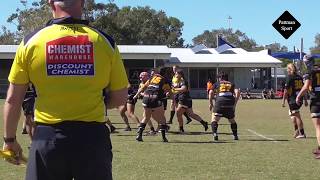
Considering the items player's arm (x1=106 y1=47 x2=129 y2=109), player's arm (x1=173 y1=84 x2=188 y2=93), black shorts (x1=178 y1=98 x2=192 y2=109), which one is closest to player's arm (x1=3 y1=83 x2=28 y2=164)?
player's arm (x1=106 y1=47 x2=129 y2=109)

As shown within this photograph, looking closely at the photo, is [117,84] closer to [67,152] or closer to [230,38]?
[67,152]

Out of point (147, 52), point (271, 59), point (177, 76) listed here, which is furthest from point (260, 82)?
point (177, 76)

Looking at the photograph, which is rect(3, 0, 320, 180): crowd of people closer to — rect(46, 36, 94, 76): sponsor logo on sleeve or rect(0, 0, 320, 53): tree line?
rect(46, 36, 94, 76): sponsor logo on sleeve

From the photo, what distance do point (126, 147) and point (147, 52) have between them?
3830 cm

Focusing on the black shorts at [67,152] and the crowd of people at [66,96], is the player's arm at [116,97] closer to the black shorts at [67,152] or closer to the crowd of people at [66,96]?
the crowd of people at [66,96]

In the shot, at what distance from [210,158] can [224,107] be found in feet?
11.9

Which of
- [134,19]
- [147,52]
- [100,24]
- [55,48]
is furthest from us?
[134,19]

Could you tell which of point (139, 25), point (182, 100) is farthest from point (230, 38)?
point (182, 100)

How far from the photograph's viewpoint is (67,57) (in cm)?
399

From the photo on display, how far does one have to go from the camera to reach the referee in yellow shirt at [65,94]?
400 cm

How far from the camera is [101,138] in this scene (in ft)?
13.4

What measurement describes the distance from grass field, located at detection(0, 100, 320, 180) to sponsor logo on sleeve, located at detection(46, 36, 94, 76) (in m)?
4.92

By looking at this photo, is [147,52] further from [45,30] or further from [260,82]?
[45,30]

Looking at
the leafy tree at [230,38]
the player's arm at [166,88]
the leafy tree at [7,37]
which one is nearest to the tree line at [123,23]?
the leafy tree at [7,37]
